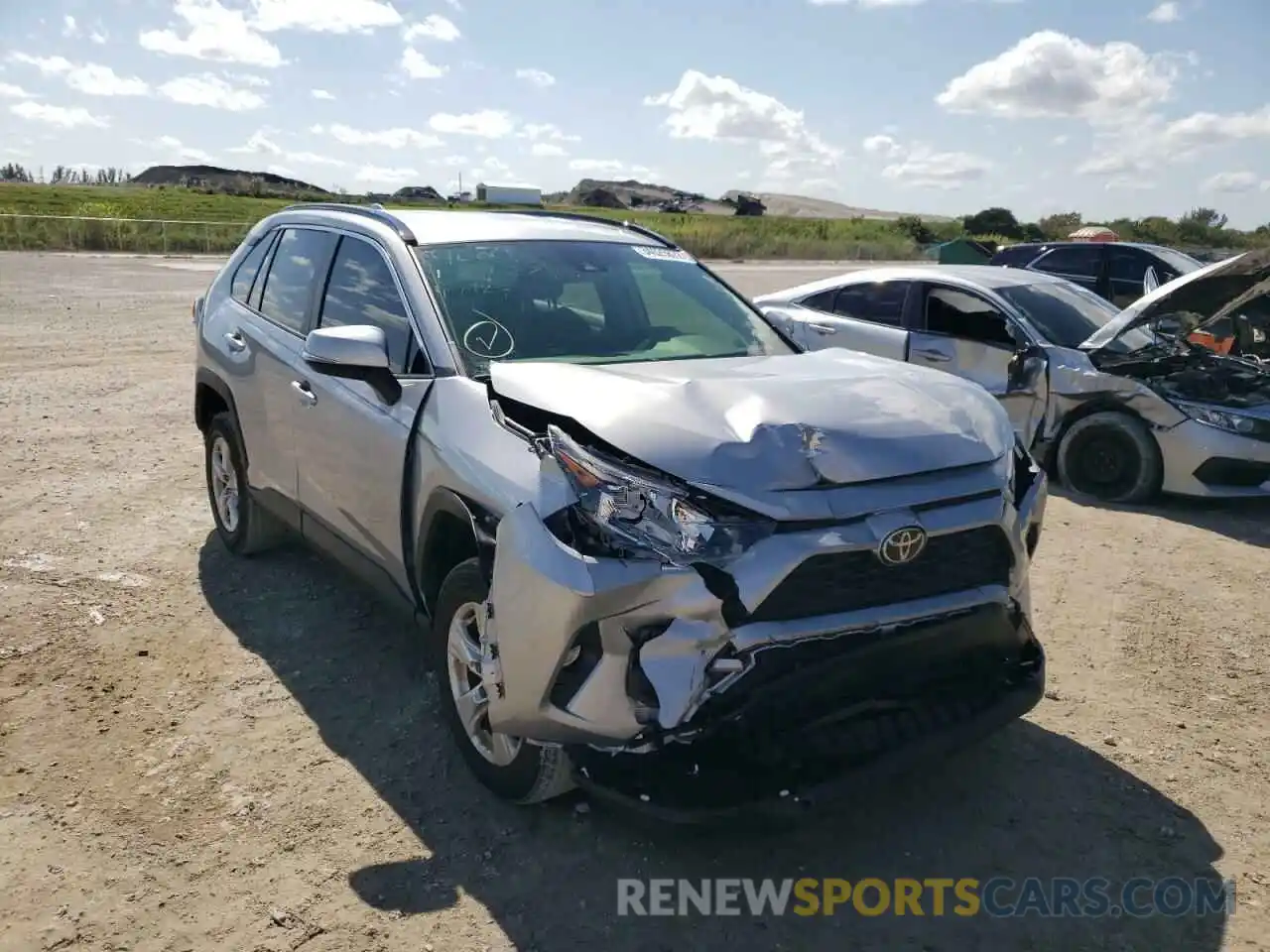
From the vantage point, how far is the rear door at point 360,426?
12.2ft

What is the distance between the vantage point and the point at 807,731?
2.76 metres

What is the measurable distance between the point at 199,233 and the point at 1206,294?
31838 millimetres

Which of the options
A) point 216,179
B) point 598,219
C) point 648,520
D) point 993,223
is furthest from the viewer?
point 216,179

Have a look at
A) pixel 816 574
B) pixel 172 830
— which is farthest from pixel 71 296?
pixel 816 574

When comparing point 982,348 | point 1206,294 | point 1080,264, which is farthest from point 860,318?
point 1080,264

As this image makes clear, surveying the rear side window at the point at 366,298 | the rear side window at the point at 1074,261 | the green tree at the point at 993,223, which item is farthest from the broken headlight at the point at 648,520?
the green tree at the point at 993,223

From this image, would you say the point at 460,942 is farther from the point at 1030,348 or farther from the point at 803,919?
the point at 1030,348

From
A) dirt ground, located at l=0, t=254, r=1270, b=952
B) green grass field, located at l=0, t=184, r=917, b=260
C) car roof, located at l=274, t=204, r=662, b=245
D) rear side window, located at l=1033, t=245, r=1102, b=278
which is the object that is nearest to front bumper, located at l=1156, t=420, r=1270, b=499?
dirt ground, located at l=0, t=254, r=1270, b=952

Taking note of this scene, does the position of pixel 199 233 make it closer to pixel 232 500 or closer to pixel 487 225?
pixel 232 500

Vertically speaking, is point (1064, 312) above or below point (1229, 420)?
above

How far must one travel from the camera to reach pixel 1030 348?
24.6ft

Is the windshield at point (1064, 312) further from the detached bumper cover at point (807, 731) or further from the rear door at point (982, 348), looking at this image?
the detached bumper cover at point (807, 731)

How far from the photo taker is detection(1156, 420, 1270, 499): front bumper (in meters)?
6.63

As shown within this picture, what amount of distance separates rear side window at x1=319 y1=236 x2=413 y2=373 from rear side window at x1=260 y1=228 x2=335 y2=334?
0.65ft
